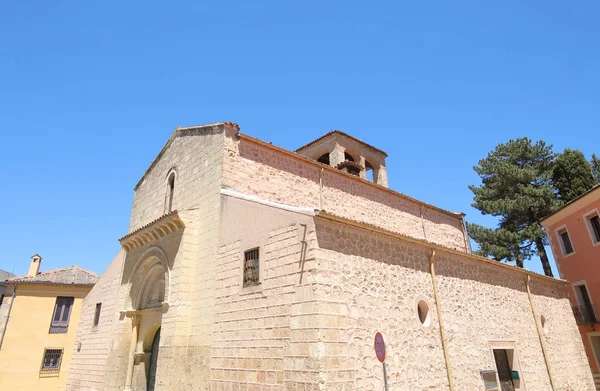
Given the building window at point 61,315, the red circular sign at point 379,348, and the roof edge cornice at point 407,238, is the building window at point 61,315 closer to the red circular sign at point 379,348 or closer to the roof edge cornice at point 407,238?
the roof edge cornice at point 407,238

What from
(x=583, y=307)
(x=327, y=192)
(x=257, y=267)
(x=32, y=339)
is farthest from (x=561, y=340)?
(x=32, y=339)

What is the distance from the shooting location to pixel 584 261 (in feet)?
53.6

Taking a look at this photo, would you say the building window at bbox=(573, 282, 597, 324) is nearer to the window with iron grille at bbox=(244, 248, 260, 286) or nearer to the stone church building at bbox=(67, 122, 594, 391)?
the stone church building at bbox=(67, 122, 594, 391)

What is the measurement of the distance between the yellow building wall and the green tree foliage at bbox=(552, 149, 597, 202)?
30454 mm

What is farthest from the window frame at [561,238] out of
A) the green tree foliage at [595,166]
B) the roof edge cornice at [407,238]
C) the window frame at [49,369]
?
the window frame at [49,369]

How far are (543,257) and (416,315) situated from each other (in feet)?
59.3

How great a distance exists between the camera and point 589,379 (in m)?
12.8

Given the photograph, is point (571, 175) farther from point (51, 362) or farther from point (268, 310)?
point (51, 362)

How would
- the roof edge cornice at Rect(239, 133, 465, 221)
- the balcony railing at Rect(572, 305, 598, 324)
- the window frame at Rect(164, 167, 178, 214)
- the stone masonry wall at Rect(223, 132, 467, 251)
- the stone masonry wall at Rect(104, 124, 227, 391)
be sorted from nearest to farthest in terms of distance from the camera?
the stone masonry wall at Rect(104, 124, 227, 391), the stone masonry wall at Rect(223, 132, 467, 251), the roof edge cornice at Rect(239, 133, 465, 221), the window frame at Rect(164, 167, 178, 214), the balcony railing at Rect(572, 305, 598, 324)

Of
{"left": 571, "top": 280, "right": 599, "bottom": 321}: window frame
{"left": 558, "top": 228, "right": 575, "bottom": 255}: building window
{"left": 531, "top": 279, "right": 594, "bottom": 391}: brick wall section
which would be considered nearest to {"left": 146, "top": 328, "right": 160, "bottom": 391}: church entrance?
{"left": 531, "top": 279, "right": 594, "bottom": 391}: brick wall section

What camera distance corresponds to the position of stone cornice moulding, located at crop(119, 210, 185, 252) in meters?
9.79

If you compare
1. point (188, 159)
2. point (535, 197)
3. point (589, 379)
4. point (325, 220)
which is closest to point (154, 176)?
point (188, 159)

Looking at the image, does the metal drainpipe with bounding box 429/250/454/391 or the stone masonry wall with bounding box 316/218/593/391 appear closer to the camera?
the stone masonry wall with bounding box 316/218/593/391

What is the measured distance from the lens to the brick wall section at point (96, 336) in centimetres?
1192
